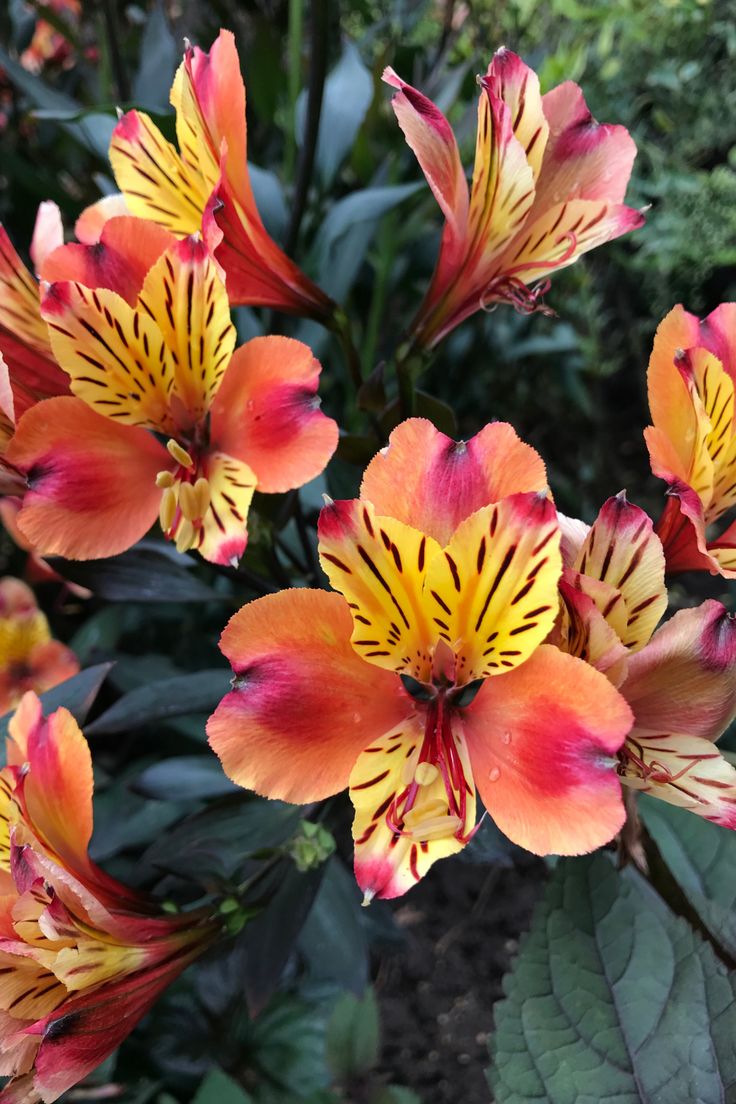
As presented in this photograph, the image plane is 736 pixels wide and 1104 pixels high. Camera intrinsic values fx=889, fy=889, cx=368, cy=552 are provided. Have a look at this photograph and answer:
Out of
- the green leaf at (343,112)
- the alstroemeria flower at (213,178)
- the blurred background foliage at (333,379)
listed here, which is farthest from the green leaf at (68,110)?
the alstroemeria flower at (213,178)

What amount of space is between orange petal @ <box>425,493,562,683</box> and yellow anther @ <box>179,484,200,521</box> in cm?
14

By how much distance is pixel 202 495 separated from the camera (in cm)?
45

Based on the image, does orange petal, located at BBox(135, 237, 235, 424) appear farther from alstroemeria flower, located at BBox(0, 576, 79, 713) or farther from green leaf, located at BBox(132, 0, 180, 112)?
green leaf, located at BBox(132, 0, 180, 112)

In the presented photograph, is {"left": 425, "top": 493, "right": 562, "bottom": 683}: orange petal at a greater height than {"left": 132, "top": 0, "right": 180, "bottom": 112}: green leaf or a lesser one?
greater

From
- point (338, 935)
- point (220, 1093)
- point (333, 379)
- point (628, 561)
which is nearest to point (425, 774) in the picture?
point (628, 561)

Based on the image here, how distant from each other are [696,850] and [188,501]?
37 centimetres

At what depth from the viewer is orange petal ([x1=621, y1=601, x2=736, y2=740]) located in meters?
0.37

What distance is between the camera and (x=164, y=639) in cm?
112

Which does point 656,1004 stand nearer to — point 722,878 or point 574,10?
point 722,878

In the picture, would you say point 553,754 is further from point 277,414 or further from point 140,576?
point 140,576

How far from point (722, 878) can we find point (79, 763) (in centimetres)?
37

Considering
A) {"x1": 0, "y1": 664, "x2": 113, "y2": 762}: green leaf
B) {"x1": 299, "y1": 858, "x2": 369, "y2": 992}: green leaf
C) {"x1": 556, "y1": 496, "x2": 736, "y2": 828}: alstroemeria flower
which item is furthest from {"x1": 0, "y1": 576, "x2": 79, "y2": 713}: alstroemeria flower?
{"x1": 556, "y1": 496, "x2": 736, "y2": 828}: alstroemeria flower

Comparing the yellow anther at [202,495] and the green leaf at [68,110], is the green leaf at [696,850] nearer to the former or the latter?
the yellow anther at [202,495]

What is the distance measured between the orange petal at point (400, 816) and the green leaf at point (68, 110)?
671 millimetres
